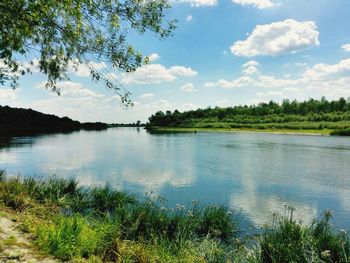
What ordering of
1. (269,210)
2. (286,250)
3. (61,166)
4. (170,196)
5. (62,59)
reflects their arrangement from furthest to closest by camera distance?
(61,166) < (170,196) < (269,210) < (62,59) < (286,250)

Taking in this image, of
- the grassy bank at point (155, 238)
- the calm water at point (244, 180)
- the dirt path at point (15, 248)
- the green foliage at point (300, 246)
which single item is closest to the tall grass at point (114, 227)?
the grassy bank at point (155, 238)

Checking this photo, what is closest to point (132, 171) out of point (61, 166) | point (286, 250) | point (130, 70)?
point (61, 166)

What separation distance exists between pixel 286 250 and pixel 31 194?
1159 cm

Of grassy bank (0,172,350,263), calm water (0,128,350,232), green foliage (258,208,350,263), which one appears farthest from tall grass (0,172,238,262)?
calm water (0,128,350,232)

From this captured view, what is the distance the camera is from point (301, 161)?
148 feet

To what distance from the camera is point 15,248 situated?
7977 millimetres

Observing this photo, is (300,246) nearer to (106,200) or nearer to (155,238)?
(155,238)

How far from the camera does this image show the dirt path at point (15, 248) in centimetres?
743

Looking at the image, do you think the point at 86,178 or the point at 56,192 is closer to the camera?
the point at 56,192

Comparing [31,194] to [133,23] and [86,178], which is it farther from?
[86,178]

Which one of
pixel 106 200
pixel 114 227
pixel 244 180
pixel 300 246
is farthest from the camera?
pixel 244 180

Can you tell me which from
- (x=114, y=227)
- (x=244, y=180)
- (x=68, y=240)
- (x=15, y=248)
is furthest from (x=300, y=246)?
(x=244, y=180)

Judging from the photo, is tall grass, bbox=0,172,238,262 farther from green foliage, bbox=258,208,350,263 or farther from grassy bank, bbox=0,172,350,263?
green foliage, bbox=258,208,350,263

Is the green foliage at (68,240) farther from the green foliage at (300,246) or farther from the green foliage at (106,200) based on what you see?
the green foliage at (106,200)
